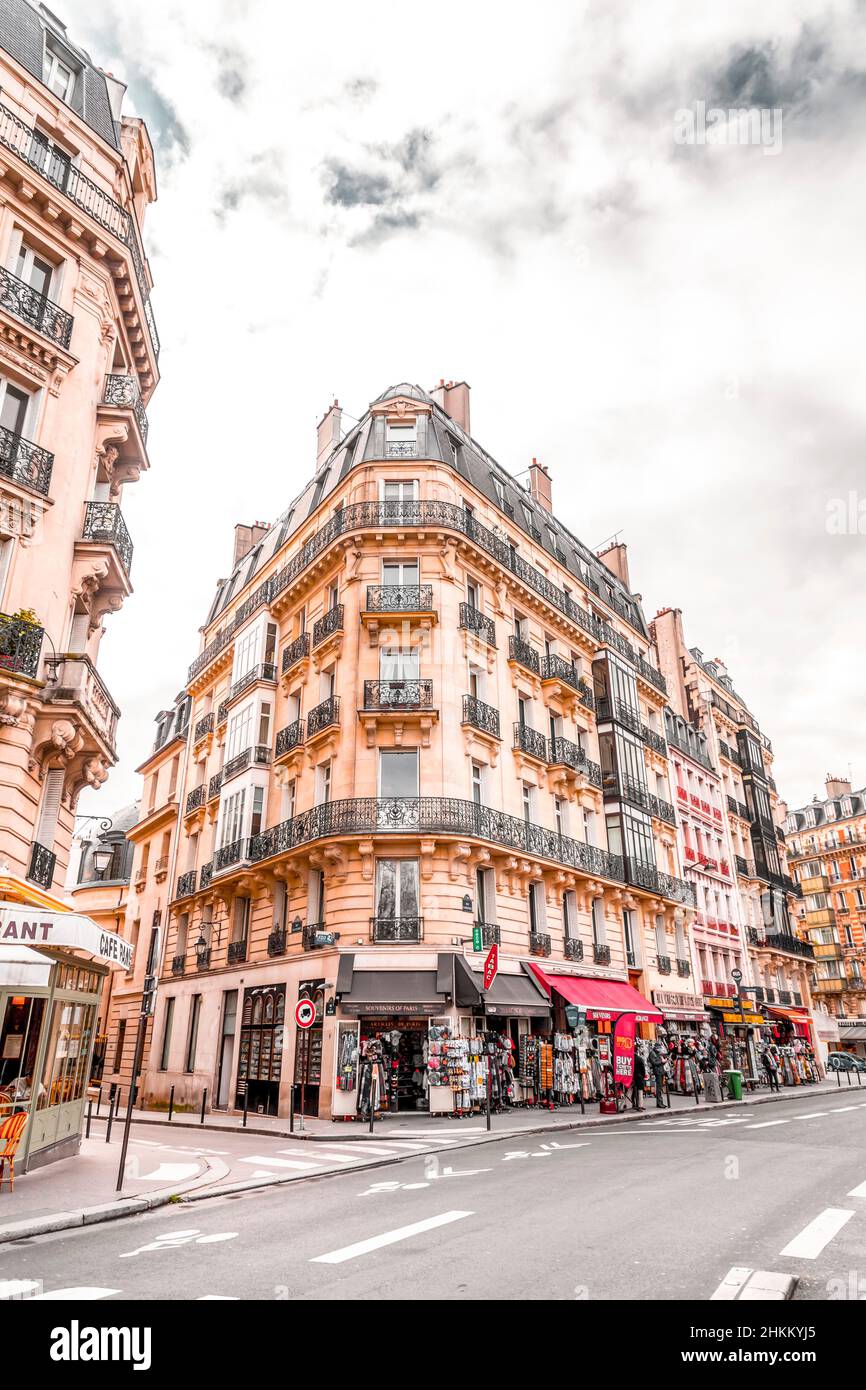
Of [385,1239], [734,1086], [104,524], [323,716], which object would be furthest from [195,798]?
A: [385,1239]

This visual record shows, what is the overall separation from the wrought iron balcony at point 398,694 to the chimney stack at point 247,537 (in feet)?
56.6

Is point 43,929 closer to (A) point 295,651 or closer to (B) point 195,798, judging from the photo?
(A) point 295,651

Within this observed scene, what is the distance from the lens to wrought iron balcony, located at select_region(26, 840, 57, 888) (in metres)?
14.2

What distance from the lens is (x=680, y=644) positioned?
41.7m

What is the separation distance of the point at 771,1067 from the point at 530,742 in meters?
16.7

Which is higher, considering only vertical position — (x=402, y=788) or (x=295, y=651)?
(x=295, y=651)

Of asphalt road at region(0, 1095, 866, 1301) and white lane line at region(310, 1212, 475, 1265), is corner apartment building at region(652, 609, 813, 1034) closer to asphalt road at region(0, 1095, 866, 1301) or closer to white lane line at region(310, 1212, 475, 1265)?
asphalt road at region(0, 1095, 866, 1301)

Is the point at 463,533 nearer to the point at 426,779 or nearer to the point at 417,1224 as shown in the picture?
the point at 426,779

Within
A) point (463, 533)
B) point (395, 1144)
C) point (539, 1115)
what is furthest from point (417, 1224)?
point (463, 533)

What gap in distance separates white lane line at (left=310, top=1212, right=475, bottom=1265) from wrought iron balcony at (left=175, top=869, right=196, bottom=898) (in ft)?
80.4

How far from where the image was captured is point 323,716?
23.6 metres

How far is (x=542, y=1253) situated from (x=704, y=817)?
116ft

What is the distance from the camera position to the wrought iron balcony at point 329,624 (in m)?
24.3

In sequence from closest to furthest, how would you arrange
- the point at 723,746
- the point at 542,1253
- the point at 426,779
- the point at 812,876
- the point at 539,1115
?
the point at 542,1253, the point at 539,1115, the point at 426,779, the point at 723,746, the point at 812,876
